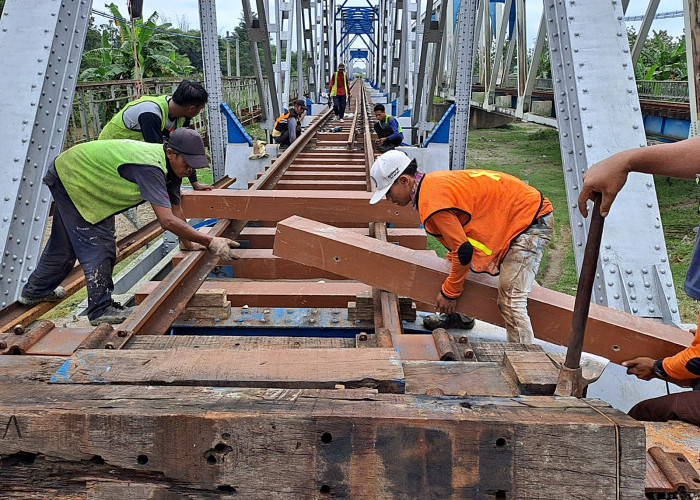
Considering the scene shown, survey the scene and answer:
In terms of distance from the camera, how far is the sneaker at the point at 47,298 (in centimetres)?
352

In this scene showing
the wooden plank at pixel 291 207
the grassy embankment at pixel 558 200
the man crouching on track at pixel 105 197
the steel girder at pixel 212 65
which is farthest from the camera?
the grassy embankment at pixel 558 200

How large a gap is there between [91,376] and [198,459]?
46cm

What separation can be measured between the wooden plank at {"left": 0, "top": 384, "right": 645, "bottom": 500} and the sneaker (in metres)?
2.63

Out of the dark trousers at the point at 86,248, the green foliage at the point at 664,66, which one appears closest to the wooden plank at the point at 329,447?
the dark trousers at the point at 86,248

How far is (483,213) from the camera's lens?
10.3 feet

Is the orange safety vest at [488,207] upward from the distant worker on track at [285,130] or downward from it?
downward

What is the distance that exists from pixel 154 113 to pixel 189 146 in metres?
1.24

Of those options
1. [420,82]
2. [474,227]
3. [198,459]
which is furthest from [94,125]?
[198,459]

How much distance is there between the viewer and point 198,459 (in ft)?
3.92

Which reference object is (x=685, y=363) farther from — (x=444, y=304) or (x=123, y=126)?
(x=123, y=126)

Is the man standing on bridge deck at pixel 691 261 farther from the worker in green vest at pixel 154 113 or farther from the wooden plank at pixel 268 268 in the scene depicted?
the worker in green vest at pixel 154 113

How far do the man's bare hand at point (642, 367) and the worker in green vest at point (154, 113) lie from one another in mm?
3484

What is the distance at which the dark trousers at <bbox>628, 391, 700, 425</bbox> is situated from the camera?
7.07 feet

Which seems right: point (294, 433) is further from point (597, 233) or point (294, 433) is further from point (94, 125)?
point (94, 125)
